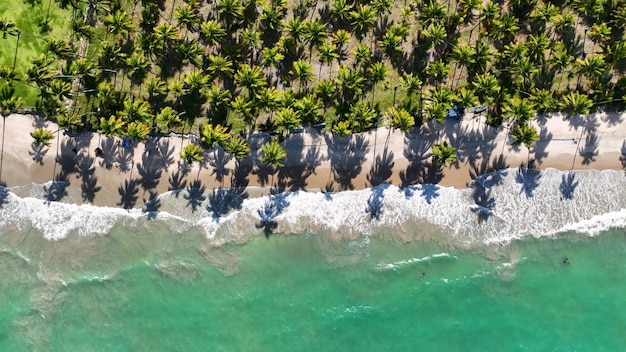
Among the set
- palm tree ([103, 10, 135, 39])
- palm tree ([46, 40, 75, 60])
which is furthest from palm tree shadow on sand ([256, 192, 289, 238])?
palm tree ([46, 40, 75, 60])

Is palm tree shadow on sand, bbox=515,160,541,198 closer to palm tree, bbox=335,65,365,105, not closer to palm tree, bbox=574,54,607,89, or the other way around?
palm tree, bbox=574,54,607,89

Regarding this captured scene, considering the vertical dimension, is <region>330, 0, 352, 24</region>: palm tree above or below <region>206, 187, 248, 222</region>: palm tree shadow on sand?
above

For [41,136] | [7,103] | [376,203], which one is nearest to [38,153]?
[41,136]

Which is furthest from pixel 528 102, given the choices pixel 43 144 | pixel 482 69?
pixel 43 144

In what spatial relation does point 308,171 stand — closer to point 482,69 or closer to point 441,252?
point 441,252

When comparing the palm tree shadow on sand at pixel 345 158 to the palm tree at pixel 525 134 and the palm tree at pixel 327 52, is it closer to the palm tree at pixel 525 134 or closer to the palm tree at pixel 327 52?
the palm tree at pixel 327 52

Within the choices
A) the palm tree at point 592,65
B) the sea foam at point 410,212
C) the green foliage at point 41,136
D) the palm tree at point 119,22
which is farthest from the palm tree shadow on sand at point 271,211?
the palm tree at point 592,65

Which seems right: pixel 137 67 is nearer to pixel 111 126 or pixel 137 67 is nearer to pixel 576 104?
pixel 111 126
